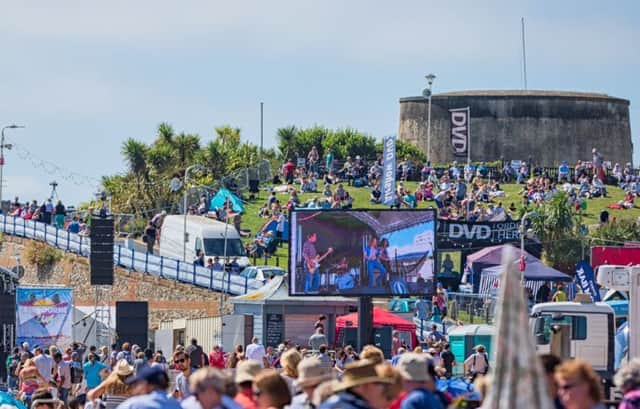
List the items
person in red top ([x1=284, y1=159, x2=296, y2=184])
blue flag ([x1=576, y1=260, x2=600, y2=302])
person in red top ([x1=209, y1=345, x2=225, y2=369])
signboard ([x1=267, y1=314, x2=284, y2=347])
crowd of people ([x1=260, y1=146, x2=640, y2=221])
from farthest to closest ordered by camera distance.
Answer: person in red top ([x1=284, y1=159, x2=296, y2=184]) < crowd of people ([x1=260, y1=146, x2=640, y2=221]) < signboard ([x1=267, y1=314, x2=284, y2=347]) < blue flag ([x1=576, y1=260, x2=600, y2=302]) < person in red top ([x1=209, y1=345, x2=225, y2=369])

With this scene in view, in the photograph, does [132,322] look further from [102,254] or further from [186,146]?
[186,146]

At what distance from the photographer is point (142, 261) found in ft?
186

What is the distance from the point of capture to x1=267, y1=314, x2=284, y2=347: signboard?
37.5m

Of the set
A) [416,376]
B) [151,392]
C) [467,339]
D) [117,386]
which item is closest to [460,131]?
[467,339]

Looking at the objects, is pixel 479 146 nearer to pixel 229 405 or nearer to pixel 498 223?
pixel 498 223

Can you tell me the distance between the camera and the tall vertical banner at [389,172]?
5750 cm

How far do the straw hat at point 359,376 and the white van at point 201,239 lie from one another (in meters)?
41.7

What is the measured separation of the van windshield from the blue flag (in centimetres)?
1955

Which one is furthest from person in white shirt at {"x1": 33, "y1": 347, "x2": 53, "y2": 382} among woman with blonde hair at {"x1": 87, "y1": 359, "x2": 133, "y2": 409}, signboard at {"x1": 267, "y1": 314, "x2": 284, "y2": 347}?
woman with blonde hair at {"x1": 87, "y1": 359, "x2": 133, "y2": 409}

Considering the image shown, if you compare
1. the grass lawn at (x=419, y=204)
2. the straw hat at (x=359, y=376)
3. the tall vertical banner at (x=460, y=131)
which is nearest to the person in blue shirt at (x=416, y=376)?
the straw hat at (x=359, y=376)

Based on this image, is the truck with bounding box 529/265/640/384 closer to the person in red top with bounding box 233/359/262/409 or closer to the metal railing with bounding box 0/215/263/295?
the person in red top with bounding box 233/359/262/409


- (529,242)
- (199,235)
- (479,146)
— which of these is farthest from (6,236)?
(479,146)

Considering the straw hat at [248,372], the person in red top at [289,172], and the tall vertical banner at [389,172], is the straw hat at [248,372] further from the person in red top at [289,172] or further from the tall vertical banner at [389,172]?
the person in red top at [289,172]

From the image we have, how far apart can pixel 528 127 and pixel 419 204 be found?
104 feet
